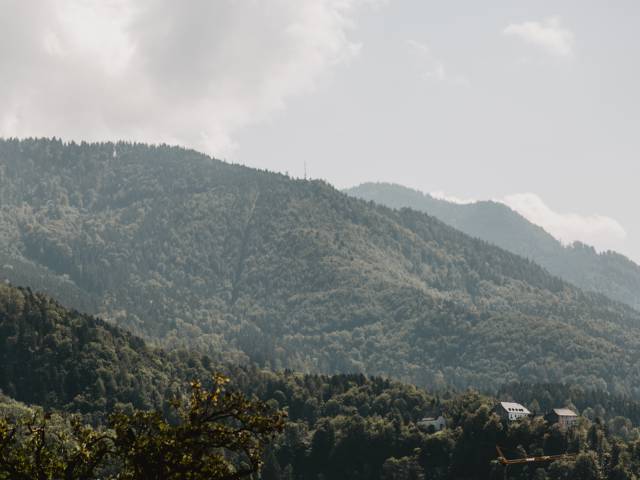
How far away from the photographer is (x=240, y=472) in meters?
43.1

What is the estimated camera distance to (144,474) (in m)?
43.7

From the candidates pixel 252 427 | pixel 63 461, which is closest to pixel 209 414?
pixel 252 427

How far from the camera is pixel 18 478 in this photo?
4356 cm

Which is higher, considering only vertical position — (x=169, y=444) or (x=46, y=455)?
(x=169, y=444)

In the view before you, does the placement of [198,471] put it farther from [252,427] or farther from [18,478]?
[18,478]

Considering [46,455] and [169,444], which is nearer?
[169,444]

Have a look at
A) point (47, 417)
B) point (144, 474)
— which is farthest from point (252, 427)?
point (47, 417)

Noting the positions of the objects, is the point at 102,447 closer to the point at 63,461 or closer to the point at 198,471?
the point at 63,461

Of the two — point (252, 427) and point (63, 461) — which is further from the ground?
point (252, 427)

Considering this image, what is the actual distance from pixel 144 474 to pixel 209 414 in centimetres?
372

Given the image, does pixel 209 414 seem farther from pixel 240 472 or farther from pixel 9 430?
pixel 9 430

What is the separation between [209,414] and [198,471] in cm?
246

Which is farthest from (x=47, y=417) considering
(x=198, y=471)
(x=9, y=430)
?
(x=198, y=471)

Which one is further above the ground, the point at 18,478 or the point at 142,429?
the point at 142,429
